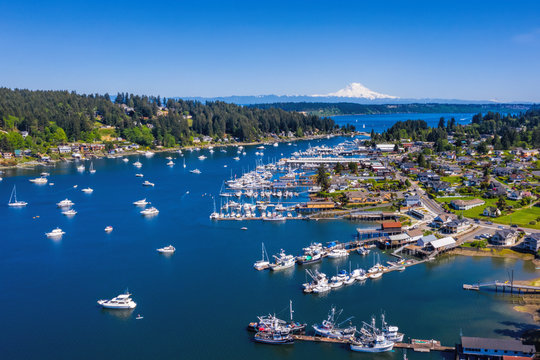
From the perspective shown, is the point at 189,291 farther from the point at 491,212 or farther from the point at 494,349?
the point at 491,212

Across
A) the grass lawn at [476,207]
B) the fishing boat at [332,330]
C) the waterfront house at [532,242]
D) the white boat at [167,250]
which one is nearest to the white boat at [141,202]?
the white boat at [167,250]

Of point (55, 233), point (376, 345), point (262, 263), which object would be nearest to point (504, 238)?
point (376, 345)

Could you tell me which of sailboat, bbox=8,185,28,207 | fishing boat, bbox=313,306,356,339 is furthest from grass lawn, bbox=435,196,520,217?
sailboat, bbox=8,185,28,207

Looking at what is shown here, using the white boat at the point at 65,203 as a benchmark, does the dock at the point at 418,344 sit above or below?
below

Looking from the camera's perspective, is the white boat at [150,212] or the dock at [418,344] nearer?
the dock at [418,344]

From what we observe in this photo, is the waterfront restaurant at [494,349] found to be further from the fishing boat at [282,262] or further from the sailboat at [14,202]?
the sailboat at [14,202]
